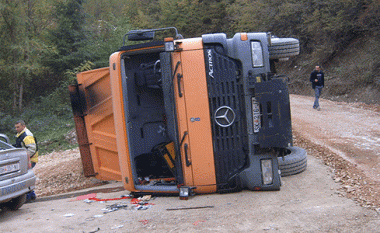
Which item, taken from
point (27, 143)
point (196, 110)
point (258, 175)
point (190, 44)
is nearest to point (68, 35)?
point (27, 143)

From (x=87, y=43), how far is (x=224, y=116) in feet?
75.4

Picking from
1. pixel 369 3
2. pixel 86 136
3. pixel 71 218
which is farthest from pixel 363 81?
pixel 71 218

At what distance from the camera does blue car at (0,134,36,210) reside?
20.0 feet

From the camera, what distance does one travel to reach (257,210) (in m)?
5.21

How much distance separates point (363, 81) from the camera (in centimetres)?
1980

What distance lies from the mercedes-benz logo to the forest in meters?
13.0

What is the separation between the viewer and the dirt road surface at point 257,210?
4680mm

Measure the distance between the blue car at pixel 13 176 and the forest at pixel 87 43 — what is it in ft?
35.8

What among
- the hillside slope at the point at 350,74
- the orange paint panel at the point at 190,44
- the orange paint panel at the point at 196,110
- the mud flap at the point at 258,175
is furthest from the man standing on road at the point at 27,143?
the hillside slope at the point at 350,74

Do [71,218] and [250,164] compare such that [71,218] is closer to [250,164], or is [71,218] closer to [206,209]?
[206,209]

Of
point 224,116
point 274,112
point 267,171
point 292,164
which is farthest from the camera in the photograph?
point 292,164

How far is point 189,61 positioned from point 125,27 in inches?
874

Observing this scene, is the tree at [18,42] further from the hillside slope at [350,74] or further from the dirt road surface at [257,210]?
the dirt road surface at [257,210]

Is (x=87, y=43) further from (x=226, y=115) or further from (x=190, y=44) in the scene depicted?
(x=226, y=115)
